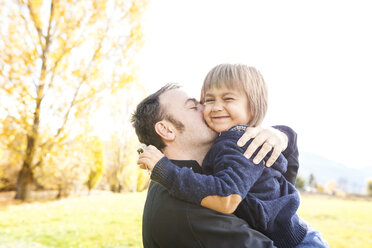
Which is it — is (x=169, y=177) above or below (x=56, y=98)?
below

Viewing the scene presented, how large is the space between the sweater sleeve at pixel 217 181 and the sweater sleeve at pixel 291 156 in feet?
2.18

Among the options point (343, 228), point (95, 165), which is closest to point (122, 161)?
point (95, 165)

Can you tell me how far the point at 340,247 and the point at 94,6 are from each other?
9.24 m

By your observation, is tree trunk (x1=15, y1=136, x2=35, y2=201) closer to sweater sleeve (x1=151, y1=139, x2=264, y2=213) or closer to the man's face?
the man's face

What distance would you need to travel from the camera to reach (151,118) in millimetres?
2264

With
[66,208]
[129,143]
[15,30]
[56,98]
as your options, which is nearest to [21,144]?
[56,98]

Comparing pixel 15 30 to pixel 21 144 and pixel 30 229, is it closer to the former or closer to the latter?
pixel 21 144

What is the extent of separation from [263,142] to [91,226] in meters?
6.09

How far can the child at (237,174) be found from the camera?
1533 mm

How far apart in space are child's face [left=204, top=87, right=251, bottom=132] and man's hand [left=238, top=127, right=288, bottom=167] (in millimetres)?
150

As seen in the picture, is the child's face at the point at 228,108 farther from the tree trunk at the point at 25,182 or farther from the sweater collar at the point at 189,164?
the tree trunk at the point at 25,182

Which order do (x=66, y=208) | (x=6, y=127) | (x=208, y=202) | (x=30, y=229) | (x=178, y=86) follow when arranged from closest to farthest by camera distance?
(x=208, y=202), (x=178, y=86), (x=30, y=229), (x=66, y=208), (x=6, y=127)

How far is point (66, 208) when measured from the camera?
30.5 feet

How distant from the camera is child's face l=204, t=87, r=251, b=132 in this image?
192 cm
